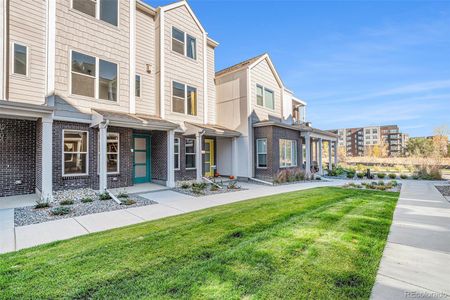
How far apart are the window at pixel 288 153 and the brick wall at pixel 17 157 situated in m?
12.8

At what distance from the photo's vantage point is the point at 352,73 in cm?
2158

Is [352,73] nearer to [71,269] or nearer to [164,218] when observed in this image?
[164,218]

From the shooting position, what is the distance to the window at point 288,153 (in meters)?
15.2

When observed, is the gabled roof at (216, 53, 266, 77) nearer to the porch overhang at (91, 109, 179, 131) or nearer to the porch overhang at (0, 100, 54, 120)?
the porch overhang at (91, 109, 179, 131)

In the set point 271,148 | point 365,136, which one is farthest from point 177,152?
point 365,136

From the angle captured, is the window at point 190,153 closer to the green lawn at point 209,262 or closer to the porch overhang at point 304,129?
the porch overhang at point 304,129

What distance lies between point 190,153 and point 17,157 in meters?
7.62


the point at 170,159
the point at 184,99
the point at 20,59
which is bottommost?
the point at 170,159

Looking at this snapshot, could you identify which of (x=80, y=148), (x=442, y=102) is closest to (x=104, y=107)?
(x=80, y=148)

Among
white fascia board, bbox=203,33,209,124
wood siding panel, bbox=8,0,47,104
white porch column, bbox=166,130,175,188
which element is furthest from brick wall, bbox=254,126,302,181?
wood siding panel, bbox=8,0,47,104

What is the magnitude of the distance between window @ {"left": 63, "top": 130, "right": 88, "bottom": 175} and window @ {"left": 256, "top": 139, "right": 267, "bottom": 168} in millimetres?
9556

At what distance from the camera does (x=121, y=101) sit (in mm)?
10781

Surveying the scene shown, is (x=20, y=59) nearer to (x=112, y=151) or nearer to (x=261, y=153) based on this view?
(x=112, y=151)

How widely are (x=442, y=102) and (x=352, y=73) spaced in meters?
16.9
